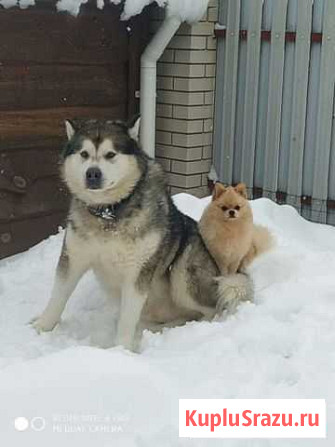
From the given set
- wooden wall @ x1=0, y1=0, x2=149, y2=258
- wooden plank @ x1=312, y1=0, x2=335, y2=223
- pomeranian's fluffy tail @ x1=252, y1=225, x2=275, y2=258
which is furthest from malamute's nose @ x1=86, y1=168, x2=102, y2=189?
wooden plank @ x1=312, y1=0, x2=335, y2=223

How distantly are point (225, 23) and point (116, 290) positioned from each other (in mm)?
3132

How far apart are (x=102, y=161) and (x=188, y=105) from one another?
2.74m

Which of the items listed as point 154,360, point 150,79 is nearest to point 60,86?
point 150,79

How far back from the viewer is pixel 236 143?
255 inches

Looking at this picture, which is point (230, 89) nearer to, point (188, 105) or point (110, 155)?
point (188, 105)

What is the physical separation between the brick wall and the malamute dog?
7.50 ft

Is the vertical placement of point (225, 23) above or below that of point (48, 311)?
above

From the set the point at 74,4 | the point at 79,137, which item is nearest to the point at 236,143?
the point at 74,4

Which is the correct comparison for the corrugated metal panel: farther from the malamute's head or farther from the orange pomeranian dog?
the malamute's head

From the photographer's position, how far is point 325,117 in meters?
5.86

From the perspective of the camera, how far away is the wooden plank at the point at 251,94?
6133 mm

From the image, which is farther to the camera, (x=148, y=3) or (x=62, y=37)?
(x=148, y=3)

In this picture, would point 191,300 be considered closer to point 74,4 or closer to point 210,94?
point 74,4

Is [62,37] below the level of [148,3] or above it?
below
